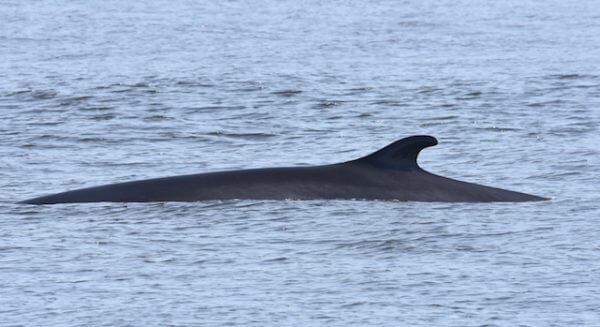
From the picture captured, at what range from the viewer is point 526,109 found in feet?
78.2

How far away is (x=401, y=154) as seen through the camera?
14.7 m

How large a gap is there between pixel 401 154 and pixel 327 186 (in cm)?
70

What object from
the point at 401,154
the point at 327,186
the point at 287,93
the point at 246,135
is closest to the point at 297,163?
the point at 246,135

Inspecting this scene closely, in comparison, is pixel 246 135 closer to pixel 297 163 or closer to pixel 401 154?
pixel 297 163

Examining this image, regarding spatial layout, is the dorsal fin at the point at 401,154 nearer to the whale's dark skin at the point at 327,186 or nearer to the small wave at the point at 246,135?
the whale's dark skin at the point at 327,186

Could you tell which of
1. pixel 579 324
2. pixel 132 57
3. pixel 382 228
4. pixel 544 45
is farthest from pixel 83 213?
pixel 544 45

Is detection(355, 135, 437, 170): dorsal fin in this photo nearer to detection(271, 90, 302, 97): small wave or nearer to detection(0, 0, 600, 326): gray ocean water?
detection(0, 0, 600, 326): gray ocean water

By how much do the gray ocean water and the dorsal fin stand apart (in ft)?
1.43

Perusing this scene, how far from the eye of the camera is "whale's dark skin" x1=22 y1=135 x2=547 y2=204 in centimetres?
1473

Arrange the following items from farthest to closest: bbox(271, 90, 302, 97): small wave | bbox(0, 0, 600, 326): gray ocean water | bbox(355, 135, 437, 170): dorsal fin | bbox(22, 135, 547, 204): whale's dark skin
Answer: bbox(271, 90, 302, 97): small wave, bbox(22, 135, 547, 204): whale's dark skin, bbox(355, 135, 437, 170): dorsal fin, bbox(0, 0, 600, 326): gray ocean water

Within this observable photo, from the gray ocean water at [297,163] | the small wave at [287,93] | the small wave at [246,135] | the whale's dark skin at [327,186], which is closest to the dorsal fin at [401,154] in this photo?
the whale's dark skin at [327,186]

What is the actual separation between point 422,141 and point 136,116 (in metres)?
9.73

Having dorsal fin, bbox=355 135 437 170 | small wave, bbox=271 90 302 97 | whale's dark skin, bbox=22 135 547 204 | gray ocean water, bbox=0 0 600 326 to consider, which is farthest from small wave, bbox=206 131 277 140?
dorsal fin, bbox=355 135 437 170

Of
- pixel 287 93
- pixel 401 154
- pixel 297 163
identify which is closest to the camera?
pixel 401 154
